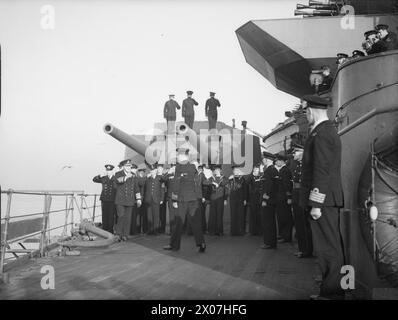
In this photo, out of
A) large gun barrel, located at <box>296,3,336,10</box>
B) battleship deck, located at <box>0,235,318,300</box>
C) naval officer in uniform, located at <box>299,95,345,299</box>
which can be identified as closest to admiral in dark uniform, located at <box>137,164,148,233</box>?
battleship deck, located at <box>0,235,318,300</box>

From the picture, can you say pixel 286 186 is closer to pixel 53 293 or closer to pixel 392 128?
pixel 392 128

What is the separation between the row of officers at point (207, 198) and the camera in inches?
241

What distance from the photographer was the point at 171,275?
3.88 meters

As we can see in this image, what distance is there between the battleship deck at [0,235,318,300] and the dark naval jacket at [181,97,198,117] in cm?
714

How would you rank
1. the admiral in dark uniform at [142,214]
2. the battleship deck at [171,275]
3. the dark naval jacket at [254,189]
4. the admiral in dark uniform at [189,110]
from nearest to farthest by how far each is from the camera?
the battleship deck at [171,275]
the dark naval jacket at [254,189]
the admiral in dark uniform at [142,214]
the admiral in dark uniform at [189,110]

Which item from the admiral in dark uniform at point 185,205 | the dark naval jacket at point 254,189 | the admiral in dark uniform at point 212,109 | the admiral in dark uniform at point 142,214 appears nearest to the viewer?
the admiral in dark uniform at point 185,205

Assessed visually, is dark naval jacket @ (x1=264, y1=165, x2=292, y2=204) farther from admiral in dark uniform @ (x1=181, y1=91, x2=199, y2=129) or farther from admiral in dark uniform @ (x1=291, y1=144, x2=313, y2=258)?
admiral in dark uniform @ (x1=181, y1=91, x2=199, y2=129)

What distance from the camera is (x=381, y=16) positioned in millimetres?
7488

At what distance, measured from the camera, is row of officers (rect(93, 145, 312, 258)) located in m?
6.13

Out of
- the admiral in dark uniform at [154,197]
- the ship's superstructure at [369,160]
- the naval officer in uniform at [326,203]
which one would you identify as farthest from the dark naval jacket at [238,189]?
the naval officer in uniform at [326,203]

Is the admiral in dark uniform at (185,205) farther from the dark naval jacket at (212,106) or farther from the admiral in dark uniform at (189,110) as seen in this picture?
the dark naval jacket at (212,106)

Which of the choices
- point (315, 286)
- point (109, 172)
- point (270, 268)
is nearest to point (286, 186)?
point (270, 268)

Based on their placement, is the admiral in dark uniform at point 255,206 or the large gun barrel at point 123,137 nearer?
the admiral in dark uniform at point 255,206

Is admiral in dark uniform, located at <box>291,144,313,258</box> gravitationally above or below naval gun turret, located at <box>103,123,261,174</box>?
below
